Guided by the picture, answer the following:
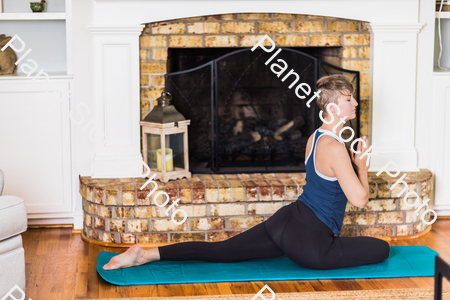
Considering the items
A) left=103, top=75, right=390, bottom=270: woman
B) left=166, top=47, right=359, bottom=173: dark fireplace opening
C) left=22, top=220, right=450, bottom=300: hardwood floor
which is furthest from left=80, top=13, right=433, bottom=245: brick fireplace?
left=103, top=75, right=390, bottom=270: woman

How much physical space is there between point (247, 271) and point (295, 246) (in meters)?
0.27

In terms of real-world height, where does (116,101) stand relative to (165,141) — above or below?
above

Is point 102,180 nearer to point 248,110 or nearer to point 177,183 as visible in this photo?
point 177,183

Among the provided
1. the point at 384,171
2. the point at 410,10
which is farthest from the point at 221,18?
the point at 384,171

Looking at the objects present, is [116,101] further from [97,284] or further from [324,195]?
[324,195]

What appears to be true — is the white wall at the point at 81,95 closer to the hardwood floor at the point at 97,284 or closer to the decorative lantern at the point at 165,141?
the decorative lantern at the point at 165,141

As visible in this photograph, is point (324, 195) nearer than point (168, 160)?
Yes

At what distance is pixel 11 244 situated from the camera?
7.28 ft

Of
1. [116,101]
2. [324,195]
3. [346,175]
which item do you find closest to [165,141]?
[116,101]

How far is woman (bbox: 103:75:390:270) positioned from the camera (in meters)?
2.37

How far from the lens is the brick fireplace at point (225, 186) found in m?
2.96

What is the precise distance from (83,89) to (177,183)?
778 millimetres

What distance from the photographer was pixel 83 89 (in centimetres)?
316

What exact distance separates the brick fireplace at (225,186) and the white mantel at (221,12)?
0.14ft
